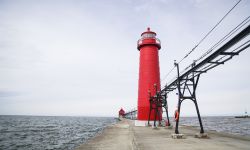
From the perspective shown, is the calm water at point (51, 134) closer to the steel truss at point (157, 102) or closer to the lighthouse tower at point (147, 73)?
the lighthouse tower at point (147, 73)

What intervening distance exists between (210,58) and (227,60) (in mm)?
873

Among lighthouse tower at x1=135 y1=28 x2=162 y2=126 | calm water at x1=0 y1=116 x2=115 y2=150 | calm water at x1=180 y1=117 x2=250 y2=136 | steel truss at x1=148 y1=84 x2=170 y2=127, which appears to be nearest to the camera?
calm water at x1=0 y1=116 x2=115 y2=150

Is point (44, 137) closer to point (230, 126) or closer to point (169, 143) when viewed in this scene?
point (169, 143)

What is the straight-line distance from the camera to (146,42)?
24984 mm

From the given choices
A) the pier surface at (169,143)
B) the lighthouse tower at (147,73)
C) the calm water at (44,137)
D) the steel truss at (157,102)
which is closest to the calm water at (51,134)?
the calm water at (44,137)

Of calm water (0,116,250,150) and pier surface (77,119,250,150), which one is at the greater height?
pier surface (77,119,250,150)

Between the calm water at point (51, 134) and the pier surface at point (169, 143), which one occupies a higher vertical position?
the pier surface at point (169, 143)

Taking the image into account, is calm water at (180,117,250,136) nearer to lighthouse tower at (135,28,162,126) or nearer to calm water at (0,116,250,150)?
calm water at (0,116,250,150)

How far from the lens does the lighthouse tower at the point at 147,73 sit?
2458 cm

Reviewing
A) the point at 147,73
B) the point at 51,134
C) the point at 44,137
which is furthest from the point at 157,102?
the point at 51,134

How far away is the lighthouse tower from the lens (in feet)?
80.6

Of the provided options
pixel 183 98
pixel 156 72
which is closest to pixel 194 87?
pixel 183 98

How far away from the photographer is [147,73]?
969 inches

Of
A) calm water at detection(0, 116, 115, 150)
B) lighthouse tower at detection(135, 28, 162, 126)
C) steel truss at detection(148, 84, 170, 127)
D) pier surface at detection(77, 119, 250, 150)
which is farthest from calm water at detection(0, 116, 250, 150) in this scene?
steel truss at detection(148, 84, 170, 127)
